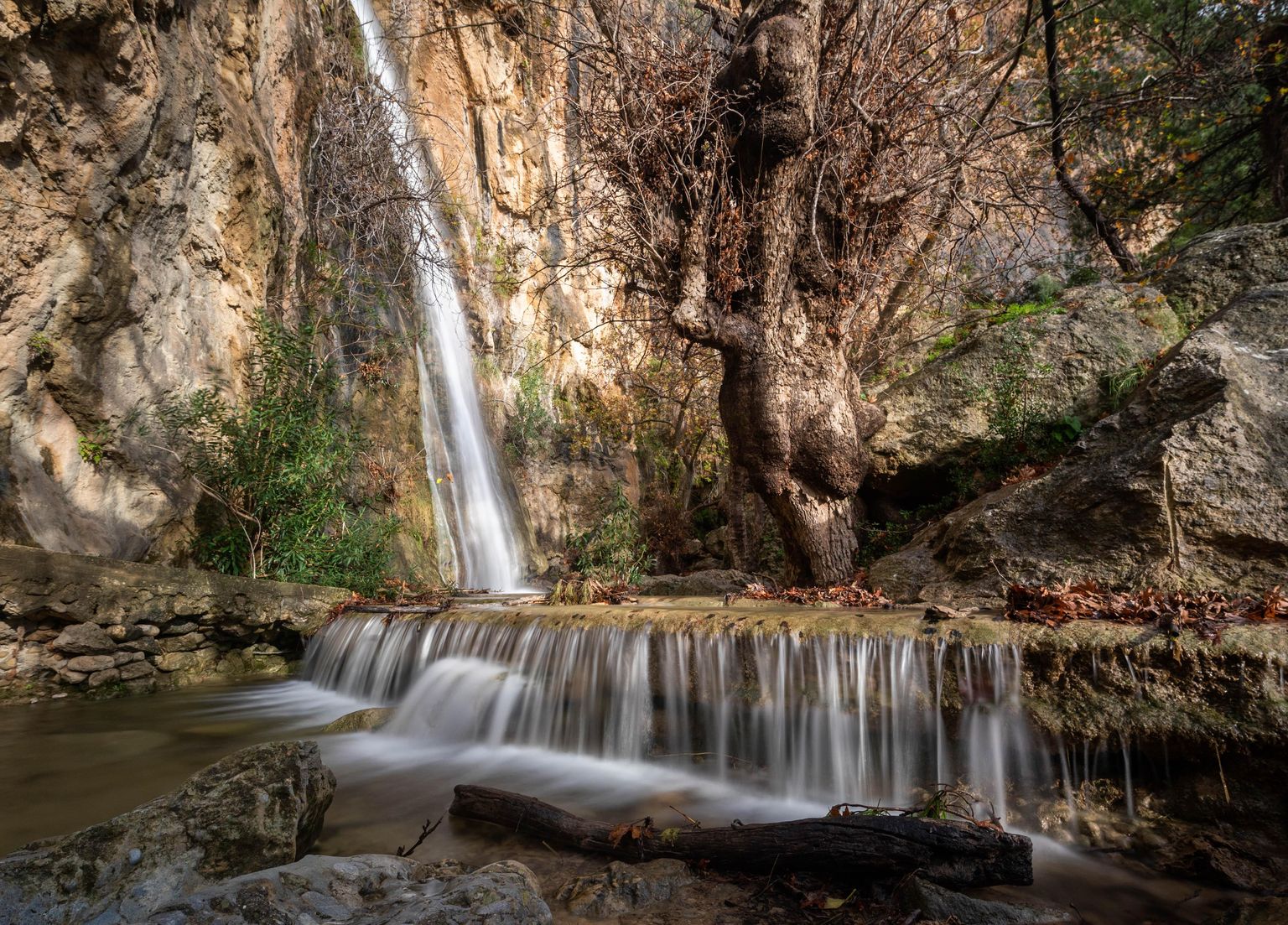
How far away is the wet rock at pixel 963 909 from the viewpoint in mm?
1987

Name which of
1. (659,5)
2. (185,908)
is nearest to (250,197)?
(659,5)

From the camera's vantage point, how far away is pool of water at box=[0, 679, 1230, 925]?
2498 millimetres

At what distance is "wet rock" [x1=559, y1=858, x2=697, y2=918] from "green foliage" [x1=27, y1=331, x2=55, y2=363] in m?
6.62

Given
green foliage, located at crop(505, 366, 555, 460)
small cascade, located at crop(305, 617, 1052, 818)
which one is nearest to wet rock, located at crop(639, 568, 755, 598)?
small cascade, located at crop(305, 617, 1052, 818)

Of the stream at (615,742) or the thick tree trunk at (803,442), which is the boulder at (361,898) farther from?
the thick tree trunk at (803,442)

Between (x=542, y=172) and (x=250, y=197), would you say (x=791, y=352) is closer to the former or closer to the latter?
(x=250, y=197)

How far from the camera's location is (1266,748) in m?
2.59

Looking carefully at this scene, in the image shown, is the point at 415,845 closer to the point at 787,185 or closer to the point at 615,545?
the point at 787,185

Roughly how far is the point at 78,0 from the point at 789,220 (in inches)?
257

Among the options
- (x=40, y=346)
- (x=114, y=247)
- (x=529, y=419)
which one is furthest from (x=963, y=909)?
(x=529, y=419)

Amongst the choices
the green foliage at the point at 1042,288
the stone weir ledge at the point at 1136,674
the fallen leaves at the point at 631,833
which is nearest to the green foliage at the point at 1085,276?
the green foliage at the point at 1042,288

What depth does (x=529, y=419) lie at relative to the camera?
1434 centimetres

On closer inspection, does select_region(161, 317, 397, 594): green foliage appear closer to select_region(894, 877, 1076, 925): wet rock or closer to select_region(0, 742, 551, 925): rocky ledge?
select_region(0, 742, 551, 925): rocky ledge

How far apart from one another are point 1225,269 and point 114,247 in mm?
11277
